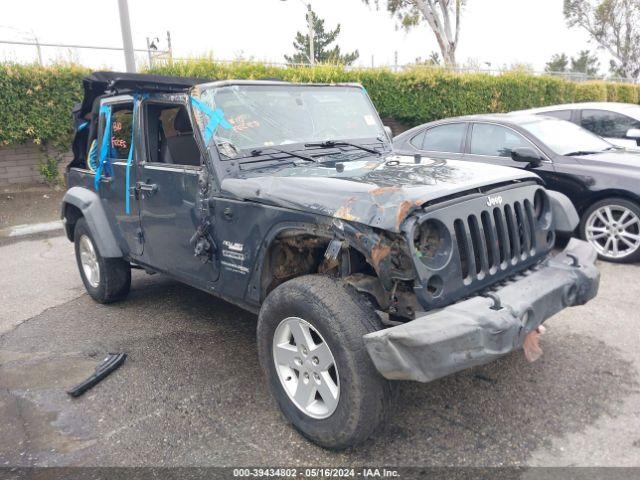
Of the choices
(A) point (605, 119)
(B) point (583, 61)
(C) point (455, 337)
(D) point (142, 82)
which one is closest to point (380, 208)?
(C) point (455, 337)

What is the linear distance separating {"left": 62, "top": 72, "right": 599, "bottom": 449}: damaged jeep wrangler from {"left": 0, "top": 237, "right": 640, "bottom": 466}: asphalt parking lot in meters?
0.39

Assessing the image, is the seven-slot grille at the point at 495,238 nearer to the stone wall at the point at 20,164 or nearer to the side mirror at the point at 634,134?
the side mirror at the point at 634,134

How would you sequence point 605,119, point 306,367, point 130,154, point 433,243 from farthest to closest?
1. point 605,119
2. point 130,154
3. point 306,367
4. point 433,243

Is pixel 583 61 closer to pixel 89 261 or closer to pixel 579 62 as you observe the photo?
pixel 579 62

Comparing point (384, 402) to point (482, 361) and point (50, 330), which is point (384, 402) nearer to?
point (482, 361)

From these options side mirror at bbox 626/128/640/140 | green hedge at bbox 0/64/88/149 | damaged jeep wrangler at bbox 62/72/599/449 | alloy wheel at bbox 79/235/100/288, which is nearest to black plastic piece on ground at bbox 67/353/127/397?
damaged jeep wrangler at bbox 62/72/599/449

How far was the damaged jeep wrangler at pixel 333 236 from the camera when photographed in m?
2.57

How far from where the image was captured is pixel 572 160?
606 cm

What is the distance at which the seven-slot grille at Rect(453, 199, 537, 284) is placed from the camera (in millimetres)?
2797

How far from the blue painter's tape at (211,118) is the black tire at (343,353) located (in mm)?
1264

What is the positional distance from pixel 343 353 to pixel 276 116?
1971 mm

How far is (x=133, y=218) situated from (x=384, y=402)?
2.73 meters

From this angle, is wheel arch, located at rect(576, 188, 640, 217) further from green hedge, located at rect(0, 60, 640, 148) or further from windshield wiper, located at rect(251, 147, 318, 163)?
green hedge, located at rect(0, 60, 640, 148)

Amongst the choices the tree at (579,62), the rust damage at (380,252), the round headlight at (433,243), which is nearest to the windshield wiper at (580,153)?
the round headlight at (433,243)
